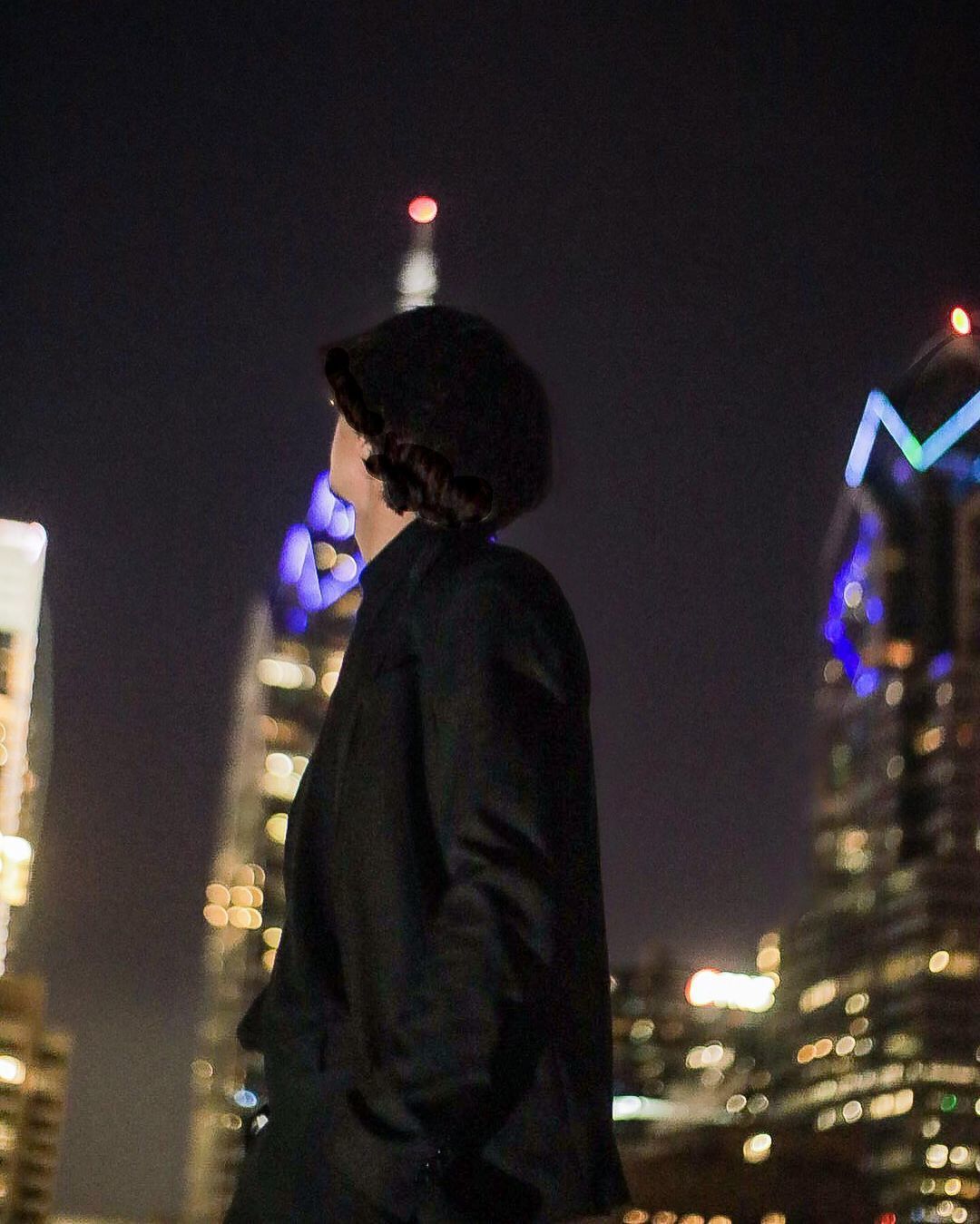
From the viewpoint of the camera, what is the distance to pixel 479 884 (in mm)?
1756

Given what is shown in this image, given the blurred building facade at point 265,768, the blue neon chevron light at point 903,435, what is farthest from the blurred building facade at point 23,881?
the blue neon chevron light at point 903,435

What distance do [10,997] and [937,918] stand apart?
53.3 metres

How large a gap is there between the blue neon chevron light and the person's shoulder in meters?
159

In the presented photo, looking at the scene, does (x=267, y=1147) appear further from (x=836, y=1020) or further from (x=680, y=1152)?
(x=836, y=1020)

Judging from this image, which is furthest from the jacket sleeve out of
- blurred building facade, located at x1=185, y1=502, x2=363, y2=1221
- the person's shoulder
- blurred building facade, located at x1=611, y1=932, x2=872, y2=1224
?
blurred building facade, located at x1=185, y1=502, x2=363, y2=1221

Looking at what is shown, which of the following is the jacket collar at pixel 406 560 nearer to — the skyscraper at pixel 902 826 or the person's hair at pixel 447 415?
the person's hair at pixel 447 415

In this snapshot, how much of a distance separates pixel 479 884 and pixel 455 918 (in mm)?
39

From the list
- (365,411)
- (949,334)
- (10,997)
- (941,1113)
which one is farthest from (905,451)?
(365,411)

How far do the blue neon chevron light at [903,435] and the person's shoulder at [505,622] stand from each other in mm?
159120

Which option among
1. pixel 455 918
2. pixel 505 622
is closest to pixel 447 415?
pixel 505 622

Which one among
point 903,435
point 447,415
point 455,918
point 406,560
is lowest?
point 455,918

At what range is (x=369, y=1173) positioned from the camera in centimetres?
166

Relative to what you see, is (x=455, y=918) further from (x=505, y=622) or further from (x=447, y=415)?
(x=447, y=415)

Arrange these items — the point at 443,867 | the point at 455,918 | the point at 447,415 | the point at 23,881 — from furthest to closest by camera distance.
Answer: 1. the point at 23,881
2. the point at 447,415
3. the point at 443,867
4. the point at 455,918
